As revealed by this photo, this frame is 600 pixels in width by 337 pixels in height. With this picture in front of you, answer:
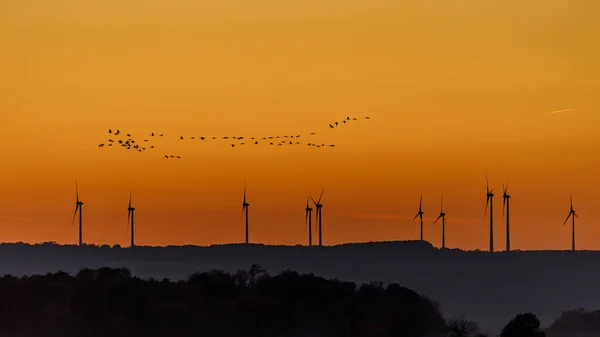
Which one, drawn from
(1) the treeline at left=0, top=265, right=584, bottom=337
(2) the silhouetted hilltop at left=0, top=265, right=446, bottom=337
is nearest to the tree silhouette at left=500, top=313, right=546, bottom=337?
(1) the treeline at left=0, top=265, right=584, bottom=337

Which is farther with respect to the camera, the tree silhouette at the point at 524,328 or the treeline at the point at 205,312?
the treeline at the point at 205,312

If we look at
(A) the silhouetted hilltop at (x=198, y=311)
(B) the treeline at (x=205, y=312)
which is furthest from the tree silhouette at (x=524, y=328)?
(A) the silhouetted hilltop at (x=198, y=311)

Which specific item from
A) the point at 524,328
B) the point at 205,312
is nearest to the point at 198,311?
the point at 205,312

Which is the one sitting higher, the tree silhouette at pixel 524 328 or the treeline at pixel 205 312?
the treeline at pixel 205 312

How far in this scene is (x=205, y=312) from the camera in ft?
571

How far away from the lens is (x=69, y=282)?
649 feet

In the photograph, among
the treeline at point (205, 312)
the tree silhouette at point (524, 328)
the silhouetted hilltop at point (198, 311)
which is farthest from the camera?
the silhouetted hilltop at point (198, 311)

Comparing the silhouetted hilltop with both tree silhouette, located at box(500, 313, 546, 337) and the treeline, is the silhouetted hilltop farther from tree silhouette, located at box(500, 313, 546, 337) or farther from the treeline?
tree silhouette, located at box(500, 313, 546, 337)

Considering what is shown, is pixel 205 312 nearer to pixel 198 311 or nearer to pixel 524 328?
pixel 198 311

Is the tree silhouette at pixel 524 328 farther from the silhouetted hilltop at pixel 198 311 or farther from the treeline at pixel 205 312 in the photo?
the silhouetted hilltop at pixel 198 311

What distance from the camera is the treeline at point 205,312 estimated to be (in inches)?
6555

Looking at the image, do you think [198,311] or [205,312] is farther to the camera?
[198,311]

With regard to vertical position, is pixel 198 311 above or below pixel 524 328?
above

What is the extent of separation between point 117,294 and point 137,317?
6.48 meters
